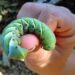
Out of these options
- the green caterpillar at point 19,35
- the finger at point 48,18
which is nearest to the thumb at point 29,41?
the green caterpillar at point 19,35

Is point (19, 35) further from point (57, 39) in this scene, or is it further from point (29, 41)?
point (57, 39)

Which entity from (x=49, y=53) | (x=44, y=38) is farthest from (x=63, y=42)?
(x=44, y=38)

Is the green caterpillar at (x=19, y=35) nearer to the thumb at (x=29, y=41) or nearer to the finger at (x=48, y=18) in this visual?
the thumb at (x=29, y=41)

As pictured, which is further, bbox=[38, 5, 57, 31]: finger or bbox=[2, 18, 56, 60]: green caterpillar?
bbox=[38, 5, 57, 31]: finger

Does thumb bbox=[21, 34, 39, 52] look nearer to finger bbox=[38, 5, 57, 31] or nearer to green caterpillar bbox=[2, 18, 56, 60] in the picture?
green caterpillar bbox=[2, 18, 56, 60]

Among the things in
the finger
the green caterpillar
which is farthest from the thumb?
the finger

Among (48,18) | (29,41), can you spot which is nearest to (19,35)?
(29,41)
